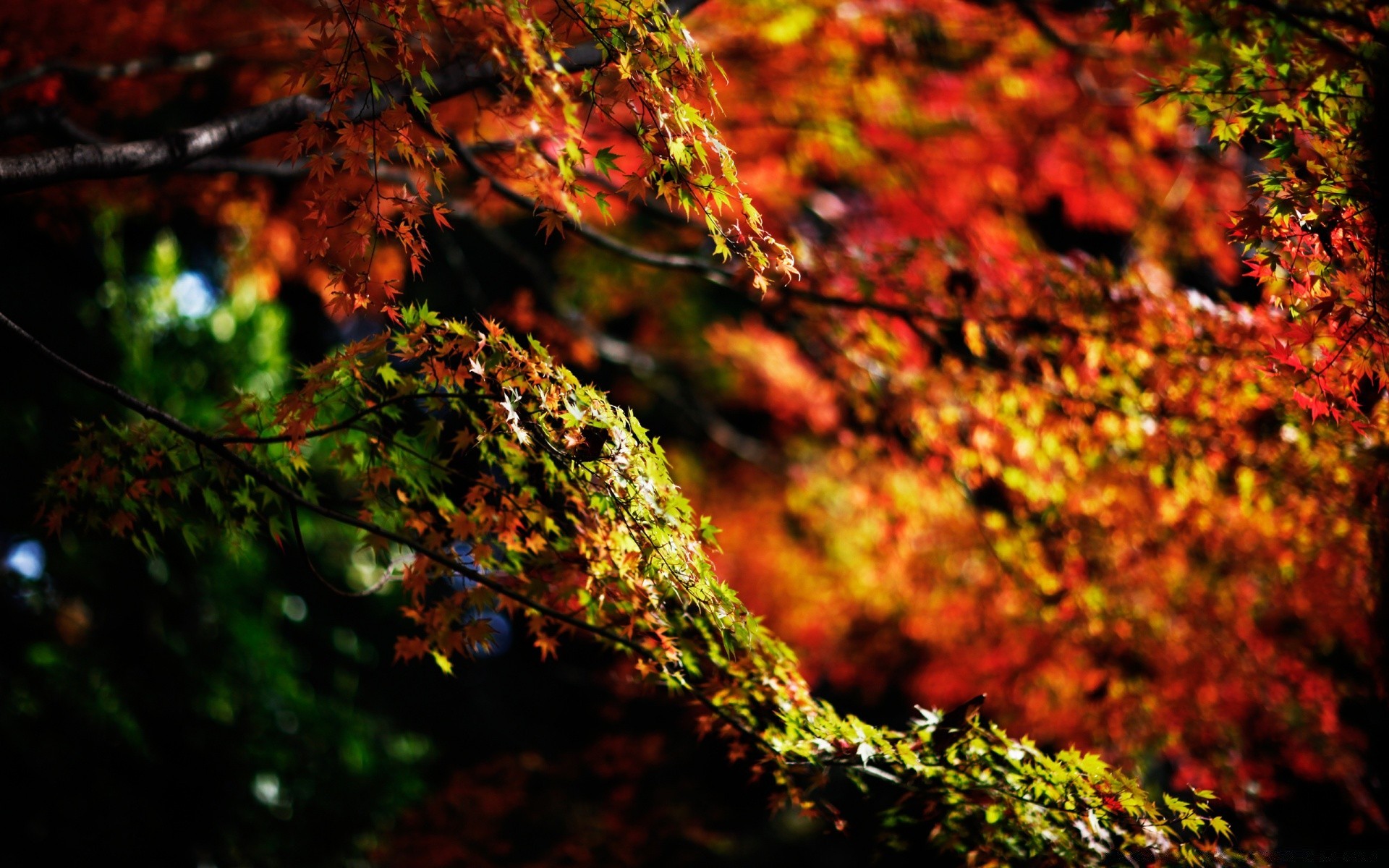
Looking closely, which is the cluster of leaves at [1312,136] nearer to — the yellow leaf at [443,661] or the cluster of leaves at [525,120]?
the cluster of leaves at [525,120]

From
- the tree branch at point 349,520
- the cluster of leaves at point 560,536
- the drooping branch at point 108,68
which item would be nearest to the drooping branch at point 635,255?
the cluster of leaves at point 560,536

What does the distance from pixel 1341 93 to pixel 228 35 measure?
687 cm

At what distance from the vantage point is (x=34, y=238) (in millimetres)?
9820

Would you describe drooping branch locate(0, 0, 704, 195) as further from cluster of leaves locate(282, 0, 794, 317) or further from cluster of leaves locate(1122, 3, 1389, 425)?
cluster of leaves locate(1122, 3, 1389, 425)

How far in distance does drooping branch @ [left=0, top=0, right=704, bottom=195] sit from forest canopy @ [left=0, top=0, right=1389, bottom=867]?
2 centimetres

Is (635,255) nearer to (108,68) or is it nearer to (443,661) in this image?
(443,661)

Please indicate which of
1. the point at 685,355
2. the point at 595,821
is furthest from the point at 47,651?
the point at 685,355

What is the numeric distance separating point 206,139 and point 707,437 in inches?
382

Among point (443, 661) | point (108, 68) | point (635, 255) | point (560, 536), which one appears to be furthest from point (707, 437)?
Answer: point (443, 661)

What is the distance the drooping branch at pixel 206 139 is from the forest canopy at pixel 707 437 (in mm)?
17

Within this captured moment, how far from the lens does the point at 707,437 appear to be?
40.3 feet

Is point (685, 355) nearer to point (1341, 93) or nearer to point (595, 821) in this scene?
point (595, 821)

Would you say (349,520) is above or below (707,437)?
below

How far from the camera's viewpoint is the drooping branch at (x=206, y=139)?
2.50m
